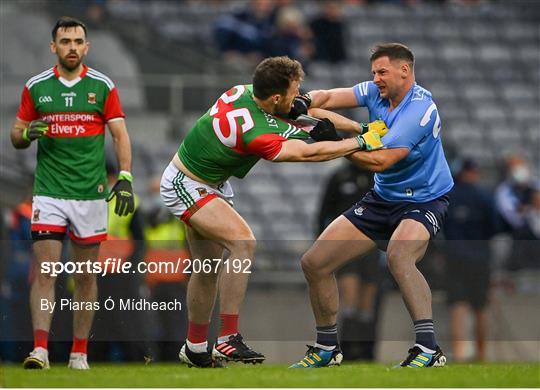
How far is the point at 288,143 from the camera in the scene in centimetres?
1005

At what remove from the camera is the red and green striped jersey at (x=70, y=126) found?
35.4 feet

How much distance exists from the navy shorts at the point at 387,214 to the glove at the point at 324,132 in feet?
2.10

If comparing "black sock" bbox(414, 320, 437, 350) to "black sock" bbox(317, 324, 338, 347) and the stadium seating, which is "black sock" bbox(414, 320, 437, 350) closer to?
"black sock" bbox(317, 324, 338, 347)

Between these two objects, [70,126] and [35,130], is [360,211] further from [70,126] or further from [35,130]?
[35,130]

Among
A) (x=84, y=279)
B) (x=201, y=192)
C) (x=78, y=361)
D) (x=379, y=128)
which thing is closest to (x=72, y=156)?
(x=84, y=279)

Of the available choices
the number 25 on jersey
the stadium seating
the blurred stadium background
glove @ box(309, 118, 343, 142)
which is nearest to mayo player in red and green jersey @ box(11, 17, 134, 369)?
A: the number 25 on jersey

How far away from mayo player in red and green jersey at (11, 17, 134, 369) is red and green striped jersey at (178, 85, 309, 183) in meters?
0.74

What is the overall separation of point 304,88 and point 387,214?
9.64 metres

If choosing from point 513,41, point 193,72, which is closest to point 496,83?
point 513,41

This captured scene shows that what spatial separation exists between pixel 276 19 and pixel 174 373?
11.6m

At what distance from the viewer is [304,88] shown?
65.7 feet

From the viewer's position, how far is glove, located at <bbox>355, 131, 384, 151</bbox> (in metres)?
10.1

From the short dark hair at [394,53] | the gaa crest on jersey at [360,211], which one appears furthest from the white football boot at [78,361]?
the short dark hair at [394,53]

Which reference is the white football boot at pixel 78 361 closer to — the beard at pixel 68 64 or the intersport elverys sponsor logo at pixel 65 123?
the intersport elverys sponsor logo at pixel 65 123
